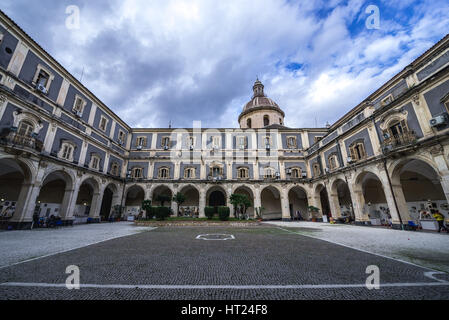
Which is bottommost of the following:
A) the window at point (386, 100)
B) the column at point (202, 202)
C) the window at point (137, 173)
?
the column at point (202, 202)

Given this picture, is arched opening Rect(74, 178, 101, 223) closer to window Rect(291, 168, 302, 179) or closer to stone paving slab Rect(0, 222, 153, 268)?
stone paving slab Rect(0, 222, 153, 268)

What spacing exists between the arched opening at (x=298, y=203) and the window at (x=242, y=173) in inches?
282

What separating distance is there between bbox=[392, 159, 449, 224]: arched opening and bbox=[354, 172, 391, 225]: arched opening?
1.76 metres

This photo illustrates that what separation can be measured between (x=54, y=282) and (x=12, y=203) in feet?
76.8

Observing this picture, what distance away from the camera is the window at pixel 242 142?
26077mm

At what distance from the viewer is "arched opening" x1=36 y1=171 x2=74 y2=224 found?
15.9 metres

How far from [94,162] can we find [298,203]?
89.5ft

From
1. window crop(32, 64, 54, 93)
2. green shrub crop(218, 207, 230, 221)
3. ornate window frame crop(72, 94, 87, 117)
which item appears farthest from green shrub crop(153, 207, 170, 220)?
window crop(32, 64, 54, 93)

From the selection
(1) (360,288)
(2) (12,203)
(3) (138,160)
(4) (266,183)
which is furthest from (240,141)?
(2) (12,203)

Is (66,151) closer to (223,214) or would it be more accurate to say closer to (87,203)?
(87,203)

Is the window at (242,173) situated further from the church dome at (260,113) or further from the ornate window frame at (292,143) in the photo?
the church dome at (260,113)

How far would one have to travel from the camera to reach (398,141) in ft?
41.1

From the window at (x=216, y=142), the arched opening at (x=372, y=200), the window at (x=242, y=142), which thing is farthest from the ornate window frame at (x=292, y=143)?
the window at (x=216, y=142)
